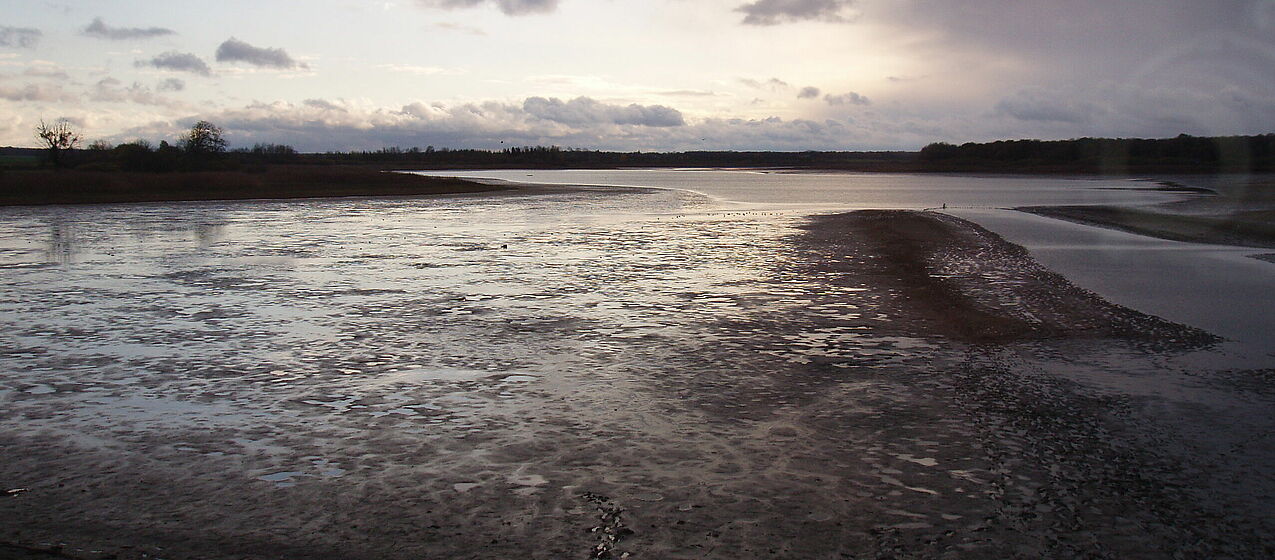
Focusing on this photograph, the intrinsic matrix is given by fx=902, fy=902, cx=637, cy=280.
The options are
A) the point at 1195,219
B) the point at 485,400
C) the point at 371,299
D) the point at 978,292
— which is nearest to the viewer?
the point at 485,400

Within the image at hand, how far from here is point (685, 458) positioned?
19.5 ft

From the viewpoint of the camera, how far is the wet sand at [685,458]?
4.68 meters

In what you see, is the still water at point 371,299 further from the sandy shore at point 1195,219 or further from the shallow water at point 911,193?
the shallow water at point 911,193

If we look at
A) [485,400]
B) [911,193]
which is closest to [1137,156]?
[911,193]

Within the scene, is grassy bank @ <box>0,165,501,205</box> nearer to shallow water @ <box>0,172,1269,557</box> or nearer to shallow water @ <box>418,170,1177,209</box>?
shallow water @ <box>418,170,1177,209</box>

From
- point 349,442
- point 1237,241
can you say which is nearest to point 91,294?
point 349,442

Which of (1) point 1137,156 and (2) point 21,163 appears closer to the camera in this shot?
(2) point 21,163

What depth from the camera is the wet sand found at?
468 cm

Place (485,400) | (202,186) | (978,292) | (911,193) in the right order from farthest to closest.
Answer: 1. (911,193)
2. (202,186)
3. (978,292)
4. (485,400)

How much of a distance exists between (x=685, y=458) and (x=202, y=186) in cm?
5355

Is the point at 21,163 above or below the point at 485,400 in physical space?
above

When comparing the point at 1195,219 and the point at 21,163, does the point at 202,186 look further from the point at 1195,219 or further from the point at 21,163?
the point at 1195,219

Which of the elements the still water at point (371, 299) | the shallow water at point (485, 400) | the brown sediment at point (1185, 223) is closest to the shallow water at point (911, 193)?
the brown sediment at point (1185, 223)

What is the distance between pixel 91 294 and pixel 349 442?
8999mm
